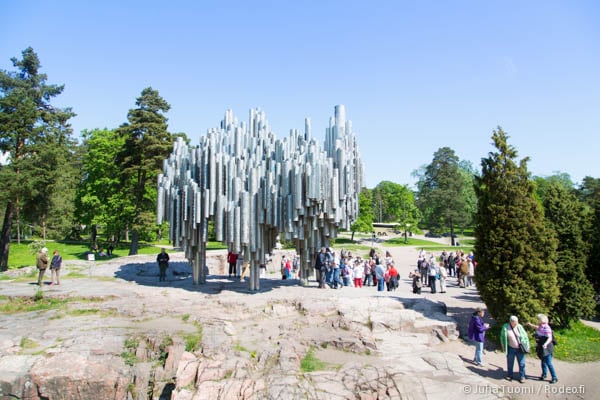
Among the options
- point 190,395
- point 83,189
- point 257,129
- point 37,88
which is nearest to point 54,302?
point 190,395

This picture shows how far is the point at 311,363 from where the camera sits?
10672mm

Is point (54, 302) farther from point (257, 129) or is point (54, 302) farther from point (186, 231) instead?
point (257, 129)

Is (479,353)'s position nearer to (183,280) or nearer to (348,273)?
(348,273)

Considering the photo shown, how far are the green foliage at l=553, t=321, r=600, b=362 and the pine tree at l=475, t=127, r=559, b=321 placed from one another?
1253 millimetres

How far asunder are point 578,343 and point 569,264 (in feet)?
9.47

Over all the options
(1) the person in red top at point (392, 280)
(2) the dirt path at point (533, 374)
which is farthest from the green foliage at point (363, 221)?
(2) the dirt path at point (533, 374)

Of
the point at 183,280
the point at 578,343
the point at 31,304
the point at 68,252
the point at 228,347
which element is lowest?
the point at 578,343

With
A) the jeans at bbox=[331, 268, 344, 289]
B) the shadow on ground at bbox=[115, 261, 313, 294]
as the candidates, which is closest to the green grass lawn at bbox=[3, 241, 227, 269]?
the shadow on ground at bbox=[115, 261, 313, 294]

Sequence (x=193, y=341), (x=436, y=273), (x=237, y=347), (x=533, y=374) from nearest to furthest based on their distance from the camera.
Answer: (x=533, y=374)
(x=237, y=347)
(x=193, y=341)
(x=436, y=273)

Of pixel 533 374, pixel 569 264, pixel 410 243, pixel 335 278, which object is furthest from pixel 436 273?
pixel 410 243

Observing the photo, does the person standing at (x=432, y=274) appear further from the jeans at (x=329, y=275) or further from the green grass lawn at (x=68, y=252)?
the green grass lawn at (x=68, y=252)

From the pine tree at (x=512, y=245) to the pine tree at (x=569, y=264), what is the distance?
4.39 feet

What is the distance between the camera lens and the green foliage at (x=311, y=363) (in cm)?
1038

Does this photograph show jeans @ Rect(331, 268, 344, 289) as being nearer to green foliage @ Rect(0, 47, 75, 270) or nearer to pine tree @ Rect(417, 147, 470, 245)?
green foliage @ Rect(0, 47, 75, 270)
